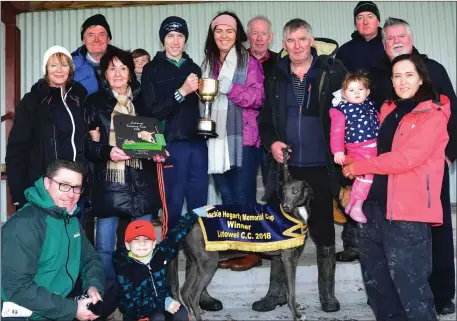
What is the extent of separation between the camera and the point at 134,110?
466 centimetres

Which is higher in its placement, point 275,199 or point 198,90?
point 198,90

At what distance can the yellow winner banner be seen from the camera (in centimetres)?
440

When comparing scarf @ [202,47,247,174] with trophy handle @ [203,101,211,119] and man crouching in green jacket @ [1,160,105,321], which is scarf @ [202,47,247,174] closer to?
trophy handle @ [203,101,211,119]

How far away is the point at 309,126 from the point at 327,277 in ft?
4.24

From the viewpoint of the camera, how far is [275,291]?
4879 millimetres

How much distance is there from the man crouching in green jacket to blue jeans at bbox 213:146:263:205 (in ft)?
4.52

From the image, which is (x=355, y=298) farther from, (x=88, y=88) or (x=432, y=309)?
(x=88, y=88)

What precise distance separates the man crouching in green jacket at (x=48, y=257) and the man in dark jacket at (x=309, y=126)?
5.50ft

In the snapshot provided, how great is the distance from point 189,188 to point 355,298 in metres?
1.90

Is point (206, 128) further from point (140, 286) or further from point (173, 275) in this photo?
point (140, 286)

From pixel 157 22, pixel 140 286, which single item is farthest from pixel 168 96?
pixel 157 22

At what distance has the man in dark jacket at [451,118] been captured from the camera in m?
4.43

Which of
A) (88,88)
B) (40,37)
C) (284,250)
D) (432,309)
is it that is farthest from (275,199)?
(40,37)

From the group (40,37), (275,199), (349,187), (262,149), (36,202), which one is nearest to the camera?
(36,202)
